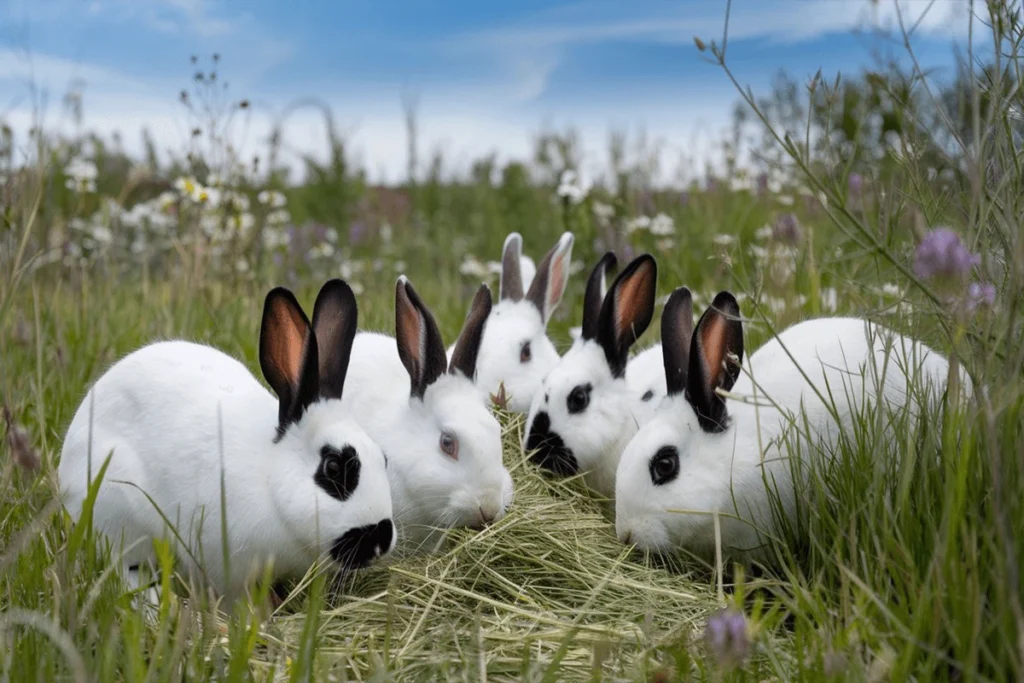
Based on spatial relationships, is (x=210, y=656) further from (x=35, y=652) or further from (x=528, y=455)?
(x=528, y=455)

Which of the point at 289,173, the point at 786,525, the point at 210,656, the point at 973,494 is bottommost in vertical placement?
the point at 210,656

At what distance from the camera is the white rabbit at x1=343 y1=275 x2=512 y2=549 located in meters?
3.73

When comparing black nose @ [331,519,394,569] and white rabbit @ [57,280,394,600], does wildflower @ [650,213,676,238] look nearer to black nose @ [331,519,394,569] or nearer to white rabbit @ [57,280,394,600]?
white rabbit @ [57,280,394,600]

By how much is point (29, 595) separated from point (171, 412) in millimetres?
880

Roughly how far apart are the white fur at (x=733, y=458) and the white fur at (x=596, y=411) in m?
0.54

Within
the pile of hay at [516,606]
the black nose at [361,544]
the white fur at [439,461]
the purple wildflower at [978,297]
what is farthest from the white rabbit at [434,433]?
the purple wildflower at [978,297]

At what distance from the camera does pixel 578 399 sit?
4.39 meters

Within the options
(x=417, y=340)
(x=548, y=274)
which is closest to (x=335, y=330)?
(x=417, y=340)

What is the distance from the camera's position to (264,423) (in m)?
3.57

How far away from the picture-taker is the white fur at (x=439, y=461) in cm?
373

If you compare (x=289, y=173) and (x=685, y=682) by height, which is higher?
(x=289, y=173)

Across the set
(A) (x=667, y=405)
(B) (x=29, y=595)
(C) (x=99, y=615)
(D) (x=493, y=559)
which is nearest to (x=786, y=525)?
(A) (x=667, y=405)

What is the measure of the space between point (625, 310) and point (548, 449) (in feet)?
2.35

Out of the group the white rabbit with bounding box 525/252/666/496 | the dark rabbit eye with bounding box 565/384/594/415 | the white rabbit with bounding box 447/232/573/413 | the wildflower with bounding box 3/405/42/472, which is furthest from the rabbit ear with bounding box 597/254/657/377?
the wildflower with bounding box 3/405/42/472
